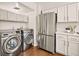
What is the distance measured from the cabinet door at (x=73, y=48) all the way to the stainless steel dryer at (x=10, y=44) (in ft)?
2.99

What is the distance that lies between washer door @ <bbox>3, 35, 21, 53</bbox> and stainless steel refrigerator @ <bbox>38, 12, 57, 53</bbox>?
0.41 m

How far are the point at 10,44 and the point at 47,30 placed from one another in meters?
0.71

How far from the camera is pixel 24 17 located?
4.93 feet

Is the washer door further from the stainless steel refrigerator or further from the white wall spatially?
the stainless steel refrigerator

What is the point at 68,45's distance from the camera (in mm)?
1489

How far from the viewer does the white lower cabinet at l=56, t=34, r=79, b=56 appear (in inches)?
58.8

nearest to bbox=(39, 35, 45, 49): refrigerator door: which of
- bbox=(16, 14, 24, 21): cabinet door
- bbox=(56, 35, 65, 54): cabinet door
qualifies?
bbox=(56, 35, 65, 54): cabinet door

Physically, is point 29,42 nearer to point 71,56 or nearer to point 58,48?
point 58,48

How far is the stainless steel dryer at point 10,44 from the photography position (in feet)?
4.50

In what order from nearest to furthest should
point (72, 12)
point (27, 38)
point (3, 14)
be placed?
point (3, 14)
point (72, 12)
point (27, 38)

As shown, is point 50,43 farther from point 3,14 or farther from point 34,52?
point 3,14

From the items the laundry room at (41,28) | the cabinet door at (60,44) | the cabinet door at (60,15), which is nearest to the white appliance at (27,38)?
the laundry room at (41,28)

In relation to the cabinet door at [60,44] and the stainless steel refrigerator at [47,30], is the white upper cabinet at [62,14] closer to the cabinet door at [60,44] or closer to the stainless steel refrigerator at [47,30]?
the stainless steel refrigerator at [47,30]

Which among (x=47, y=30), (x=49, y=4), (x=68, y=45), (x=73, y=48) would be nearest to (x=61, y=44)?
(x=68, y=45)
